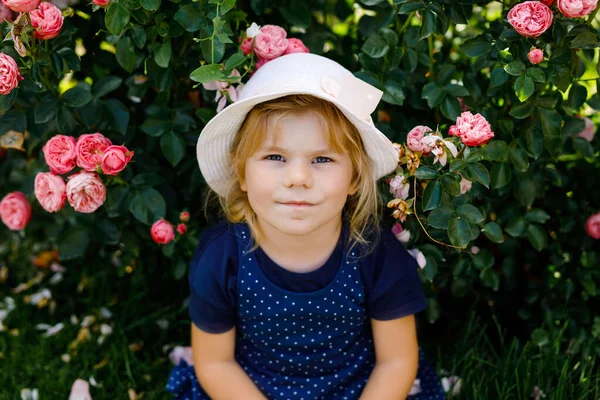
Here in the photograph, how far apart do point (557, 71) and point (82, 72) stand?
4.56ft

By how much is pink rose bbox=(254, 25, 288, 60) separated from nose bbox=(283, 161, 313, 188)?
324 millimetres

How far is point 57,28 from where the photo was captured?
5.48ft

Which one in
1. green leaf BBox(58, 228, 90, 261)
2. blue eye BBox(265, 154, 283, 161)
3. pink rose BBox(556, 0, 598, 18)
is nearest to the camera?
pink rose BBox(556, 0, 598, 18)

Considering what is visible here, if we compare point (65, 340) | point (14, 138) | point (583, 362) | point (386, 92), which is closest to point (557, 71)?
point (386, 92)

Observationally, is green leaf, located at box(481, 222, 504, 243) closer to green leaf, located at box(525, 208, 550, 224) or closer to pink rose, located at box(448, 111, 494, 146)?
green leaf, located at box(525, 208, 550, 224)

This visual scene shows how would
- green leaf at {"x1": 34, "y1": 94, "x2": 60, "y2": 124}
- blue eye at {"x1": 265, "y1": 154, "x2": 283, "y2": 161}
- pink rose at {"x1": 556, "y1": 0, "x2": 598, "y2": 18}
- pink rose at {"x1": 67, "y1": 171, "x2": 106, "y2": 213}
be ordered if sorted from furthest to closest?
green leaf at {"x1": 34, "y1": 94, "x2": 60, "y2": 124} < pink rose at {"x1": 67, "y1": 171, "x2": 106, "y2": 213} < blue eye at {"x1": 265, "y1": 154, "x2": 283, "y2": 161} < pink rose at {"x1": 556, "y1": 0, "x2": 598, "y2": 18}

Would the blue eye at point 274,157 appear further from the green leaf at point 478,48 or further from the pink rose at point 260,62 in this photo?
the green leaf at point 478,48

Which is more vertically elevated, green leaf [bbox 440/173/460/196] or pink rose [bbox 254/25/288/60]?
pink rose [bbox 254/25/288/60]

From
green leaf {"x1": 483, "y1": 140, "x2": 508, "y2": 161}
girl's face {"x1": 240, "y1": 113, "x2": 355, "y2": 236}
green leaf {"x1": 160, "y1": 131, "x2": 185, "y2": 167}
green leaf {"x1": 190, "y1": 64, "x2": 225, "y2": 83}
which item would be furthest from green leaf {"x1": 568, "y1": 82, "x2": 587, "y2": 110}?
green leaf {"x1": 160, "y1": 131, "x2": 185, "y2": 167}

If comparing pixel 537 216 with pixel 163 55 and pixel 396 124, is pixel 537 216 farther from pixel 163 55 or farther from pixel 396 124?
pixel 163 55

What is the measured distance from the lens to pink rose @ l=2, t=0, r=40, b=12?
1.54 metres

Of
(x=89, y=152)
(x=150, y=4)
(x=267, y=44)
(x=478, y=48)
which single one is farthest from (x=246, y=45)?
(x=478, y=48)

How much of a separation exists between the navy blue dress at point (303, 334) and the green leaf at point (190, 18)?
54 centimetres

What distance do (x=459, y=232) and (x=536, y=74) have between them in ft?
1.35
